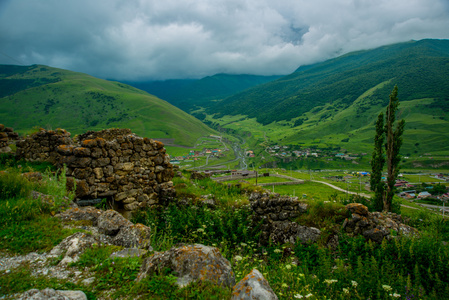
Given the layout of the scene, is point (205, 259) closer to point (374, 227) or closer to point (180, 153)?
point (374, 227)

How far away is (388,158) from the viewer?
22625mm

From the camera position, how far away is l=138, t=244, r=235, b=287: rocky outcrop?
3809mm

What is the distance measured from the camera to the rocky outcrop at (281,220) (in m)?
8.34

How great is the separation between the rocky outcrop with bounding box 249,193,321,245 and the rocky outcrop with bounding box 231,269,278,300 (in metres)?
4.98

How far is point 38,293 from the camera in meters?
3.17

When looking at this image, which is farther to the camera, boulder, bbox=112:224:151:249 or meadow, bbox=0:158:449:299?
boulder, bbox=112:224:151:249

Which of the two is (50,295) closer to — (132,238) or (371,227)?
(132,238)

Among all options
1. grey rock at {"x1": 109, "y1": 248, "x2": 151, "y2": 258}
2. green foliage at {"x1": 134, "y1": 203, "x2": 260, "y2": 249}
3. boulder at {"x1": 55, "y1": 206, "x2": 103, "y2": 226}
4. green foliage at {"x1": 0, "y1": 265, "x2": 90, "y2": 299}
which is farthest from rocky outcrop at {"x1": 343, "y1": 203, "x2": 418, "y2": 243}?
boulder at {"x1": 55, "y1": 206, "x2": 103, "y2": 226}

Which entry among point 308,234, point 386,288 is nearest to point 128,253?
point 386,288

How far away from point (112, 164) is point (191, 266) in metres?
8.55

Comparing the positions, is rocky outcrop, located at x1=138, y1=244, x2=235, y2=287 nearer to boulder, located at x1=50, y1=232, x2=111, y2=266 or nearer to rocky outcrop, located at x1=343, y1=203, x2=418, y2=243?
boulder, located at x1=50, y1=232, x2=111, y2=266

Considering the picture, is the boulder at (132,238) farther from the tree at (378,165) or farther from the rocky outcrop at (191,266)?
the tree at (378,165)

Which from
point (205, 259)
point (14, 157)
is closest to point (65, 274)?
point (205, 259)

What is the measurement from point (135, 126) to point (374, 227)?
19675 centimetres
